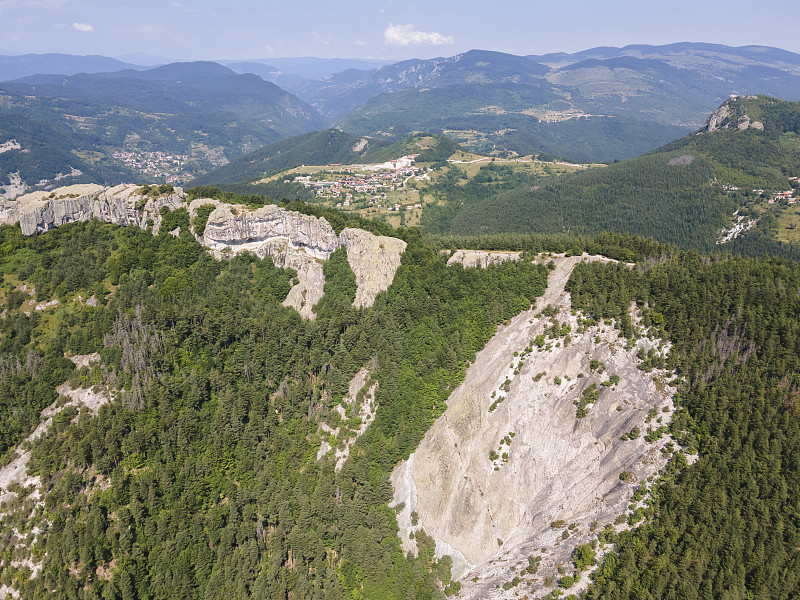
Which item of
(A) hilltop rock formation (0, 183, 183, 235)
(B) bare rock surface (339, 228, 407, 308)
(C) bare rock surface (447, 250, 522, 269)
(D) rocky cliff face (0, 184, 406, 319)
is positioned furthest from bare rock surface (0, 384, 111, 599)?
(C) bare rock surface (447, 250, 522, 269)

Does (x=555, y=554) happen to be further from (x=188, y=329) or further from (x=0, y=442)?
(x=0, y=442)

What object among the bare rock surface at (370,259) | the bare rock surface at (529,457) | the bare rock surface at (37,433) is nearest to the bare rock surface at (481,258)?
the bare rock surface at (370,259)

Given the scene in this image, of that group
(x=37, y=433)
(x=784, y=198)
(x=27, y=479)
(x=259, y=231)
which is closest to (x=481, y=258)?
(x=259, y=231)

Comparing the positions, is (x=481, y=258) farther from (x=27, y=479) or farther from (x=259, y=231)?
(x=27, y=479)

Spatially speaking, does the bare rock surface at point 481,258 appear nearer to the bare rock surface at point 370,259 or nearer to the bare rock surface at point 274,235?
the bare rock surface at point 370,259

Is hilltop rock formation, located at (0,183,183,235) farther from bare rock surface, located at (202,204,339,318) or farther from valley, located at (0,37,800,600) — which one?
bare rock surface, located at (202,204,339,318)

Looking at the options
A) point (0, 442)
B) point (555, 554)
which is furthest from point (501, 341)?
point (0, 442)
